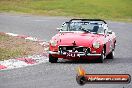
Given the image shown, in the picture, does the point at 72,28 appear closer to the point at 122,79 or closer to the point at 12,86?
the point at 12,86

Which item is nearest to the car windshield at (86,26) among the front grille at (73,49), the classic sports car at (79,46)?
the classic sports car at (79,46)

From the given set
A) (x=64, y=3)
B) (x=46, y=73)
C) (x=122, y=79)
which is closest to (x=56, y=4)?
(x=64, y=3)

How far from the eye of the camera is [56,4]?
5362 cm

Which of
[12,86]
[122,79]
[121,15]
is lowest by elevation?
[121,15]

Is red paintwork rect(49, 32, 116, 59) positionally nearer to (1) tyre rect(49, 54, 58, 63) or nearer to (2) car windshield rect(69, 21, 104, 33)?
(1) tyre rect(49, 54, 58, 63)

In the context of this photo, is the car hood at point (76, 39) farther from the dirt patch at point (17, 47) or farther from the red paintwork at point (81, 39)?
the dirt patch at point (17, 47)

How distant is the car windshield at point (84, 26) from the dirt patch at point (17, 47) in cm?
159

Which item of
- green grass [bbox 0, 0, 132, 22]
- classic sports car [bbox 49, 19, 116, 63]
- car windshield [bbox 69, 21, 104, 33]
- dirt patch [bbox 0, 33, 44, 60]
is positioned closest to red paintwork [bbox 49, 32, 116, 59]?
classic sports car [bbox 49, 19, 116, 63]

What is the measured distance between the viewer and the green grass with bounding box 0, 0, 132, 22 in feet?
153

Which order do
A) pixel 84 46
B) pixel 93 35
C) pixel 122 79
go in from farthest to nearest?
pixel 93 35, pixel 84 46, pixel 122 79

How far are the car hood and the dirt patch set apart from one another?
1.62 meters

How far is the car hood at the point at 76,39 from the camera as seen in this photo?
47.4ft

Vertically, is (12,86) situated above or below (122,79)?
below

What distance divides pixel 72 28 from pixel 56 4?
37.6 m
